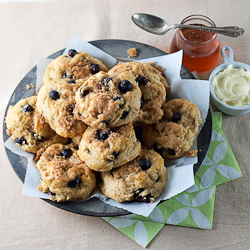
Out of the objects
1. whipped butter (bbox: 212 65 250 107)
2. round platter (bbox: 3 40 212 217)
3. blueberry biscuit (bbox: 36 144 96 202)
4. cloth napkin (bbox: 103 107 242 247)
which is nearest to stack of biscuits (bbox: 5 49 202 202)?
blueberry biscuit (bbox: 36 144 96 202)

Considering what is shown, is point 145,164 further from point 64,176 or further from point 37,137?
point 37,137

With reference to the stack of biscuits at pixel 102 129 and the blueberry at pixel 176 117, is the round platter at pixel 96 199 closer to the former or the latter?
the stack of biscuits at pixel 102 129

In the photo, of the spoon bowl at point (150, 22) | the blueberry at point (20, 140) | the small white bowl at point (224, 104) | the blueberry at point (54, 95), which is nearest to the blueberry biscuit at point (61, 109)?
the blueberry at point (54, 95)

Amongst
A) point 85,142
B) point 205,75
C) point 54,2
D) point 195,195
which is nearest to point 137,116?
point 85,142

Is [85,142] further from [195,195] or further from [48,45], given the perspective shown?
[48,45]

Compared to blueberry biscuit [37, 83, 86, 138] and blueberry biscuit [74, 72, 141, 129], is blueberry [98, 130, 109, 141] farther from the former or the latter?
blueberry biscuit [37, 83, 86, 138]
